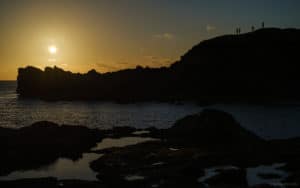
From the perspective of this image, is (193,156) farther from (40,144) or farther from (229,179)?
(40,144)

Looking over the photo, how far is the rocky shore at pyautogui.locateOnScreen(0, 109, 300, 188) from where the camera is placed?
4412cm

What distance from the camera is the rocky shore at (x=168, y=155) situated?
44.1 metres

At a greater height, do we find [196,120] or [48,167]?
[196,120]

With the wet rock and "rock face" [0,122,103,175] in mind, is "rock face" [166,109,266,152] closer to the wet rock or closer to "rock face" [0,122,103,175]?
"rock face" [0,122,103,175]

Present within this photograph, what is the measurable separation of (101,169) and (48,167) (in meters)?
9.21

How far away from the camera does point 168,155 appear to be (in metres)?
57.0

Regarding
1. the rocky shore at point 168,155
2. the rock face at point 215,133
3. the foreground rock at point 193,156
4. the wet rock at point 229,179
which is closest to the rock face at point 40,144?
the rocky shore at point 168,155

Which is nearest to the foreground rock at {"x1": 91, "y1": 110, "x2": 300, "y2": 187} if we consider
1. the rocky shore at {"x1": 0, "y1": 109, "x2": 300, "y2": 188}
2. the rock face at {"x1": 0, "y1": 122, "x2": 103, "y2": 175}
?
the rocky shore at {"x1": 0, "y1": 109, "x2": 300, "y2": 188}

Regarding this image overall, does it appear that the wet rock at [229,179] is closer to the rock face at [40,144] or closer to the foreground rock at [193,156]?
the foreground rock at [193,156]

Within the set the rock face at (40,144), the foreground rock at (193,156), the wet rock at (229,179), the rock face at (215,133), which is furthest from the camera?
the rock face at (215,133)

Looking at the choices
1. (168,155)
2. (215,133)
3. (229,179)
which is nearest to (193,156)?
(168,155)

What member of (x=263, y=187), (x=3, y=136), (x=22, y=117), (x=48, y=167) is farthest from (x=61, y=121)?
(x=263, y=187)

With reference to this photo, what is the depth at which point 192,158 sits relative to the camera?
179ft

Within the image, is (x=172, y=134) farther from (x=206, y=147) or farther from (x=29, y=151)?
(x=29, y=151)
